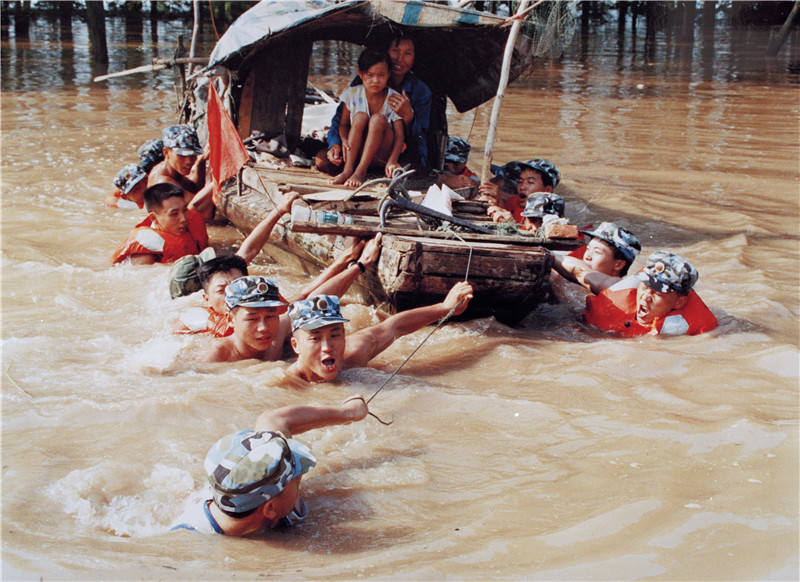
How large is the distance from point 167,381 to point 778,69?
1833 cm

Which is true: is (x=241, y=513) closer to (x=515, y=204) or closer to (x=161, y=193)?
(x=161, y=193)

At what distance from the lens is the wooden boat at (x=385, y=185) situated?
181 inches

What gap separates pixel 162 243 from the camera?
20.1ft

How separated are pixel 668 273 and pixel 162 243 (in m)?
3.75

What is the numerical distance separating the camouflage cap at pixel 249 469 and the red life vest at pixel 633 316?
2861mm

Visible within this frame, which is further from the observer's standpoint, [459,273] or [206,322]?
[206,322]

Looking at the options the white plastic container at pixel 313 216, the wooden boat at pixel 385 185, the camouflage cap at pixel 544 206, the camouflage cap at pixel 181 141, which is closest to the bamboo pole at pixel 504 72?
the wooden boat at pixel 385 185

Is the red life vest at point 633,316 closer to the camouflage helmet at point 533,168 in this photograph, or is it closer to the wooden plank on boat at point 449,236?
the wooden plank on boat at point 449,236

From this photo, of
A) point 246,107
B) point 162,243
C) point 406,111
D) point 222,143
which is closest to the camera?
point 162,243

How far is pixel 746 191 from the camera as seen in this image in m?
8.77

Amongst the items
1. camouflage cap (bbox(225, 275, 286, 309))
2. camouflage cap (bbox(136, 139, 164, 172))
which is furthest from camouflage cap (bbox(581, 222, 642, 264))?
camouflage cap (bbox(136, 139, 164, 172))

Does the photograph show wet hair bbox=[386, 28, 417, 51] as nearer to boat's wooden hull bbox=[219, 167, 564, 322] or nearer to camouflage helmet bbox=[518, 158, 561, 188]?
camouflage helmet bbox=[518, 158, 561, 188]

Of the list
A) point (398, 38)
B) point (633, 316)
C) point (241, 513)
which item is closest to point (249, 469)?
point (241, 513)

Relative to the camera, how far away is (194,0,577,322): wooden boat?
459 cm
